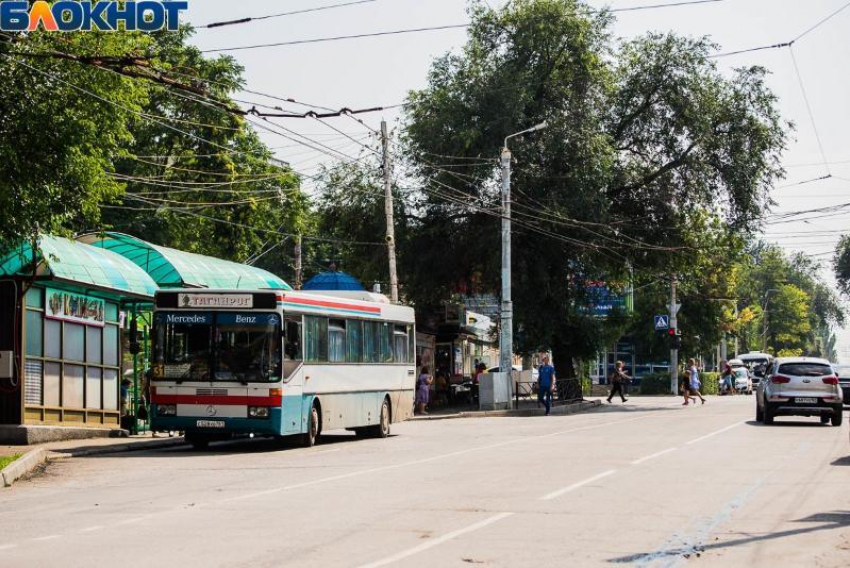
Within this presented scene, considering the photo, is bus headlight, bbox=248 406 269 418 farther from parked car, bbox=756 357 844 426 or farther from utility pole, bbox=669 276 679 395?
utility pole, bbox=669 276 679 395

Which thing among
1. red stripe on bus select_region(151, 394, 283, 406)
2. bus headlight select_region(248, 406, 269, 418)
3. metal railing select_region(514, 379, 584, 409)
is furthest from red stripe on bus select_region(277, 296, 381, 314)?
metal railing select_region(514, 379, 584, 409)

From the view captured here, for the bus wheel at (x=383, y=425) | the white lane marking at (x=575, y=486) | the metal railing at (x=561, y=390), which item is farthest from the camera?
the metal railing at (x=561, y=390)

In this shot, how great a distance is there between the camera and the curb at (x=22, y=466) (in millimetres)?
17203

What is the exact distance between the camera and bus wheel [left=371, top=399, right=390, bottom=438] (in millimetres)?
28688

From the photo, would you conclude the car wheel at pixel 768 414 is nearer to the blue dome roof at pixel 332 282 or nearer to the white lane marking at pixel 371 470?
the white lane marking at pixel 371 470

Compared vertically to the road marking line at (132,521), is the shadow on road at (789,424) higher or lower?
lower

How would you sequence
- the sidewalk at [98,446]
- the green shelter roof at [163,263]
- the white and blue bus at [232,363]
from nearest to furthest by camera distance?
the sidewalk at [98,446]
the white and blue bus at [232,363]
the green shelter roof at [163,263]

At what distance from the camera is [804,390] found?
31.1 m

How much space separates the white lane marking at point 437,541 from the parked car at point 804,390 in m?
20.6

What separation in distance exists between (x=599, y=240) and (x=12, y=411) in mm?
28312

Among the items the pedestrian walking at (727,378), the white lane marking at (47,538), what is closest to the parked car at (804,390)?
the white lane marking at (47,538)

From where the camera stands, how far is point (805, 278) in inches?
7279

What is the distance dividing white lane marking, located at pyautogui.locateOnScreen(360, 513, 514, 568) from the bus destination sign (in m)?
11.7

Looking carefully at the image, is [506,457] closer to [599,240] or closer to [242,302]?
[242,302]
